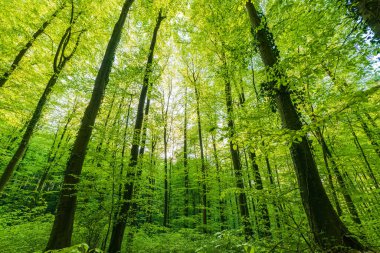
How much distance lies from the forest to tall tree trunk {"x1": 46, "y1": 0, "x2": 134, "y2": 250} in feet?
0.09

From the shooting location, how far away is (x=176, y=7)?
972cm

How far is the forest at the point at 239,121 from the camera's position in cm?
277

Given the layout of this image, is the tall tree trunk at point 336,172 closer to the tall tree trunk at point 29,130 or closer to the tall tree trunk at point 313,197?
the tall tree trunk at point 313,197

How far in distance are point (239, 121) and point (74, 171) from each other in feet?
14.8

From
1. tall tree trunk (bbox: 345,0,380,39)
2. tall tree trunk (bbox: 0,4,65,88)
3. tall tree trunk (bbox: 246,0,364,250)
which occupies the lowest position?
tall tree trunk (bbox: 246,0,364,250)

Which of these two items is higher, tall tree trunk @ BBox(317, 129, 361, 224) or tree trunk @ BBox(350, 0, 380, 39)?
tree trunk @ BBox(350, 0, 380, 39)

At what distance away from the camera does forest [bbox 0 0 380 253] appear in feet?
9.09

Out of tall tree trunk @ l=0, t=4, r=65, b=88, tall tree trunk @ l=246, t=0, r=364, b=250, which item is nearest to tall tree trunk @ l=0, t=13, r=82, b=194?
tall tree trunk @ l=0, t=4, r=65, b=88

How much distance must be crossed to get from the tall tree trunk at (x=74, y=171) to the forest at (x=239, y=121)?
3 centimetres

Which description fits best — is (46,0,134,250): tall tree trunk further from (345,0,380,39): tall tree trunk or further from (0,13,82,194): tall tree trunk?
(345,0,380,39): tall tree trunk

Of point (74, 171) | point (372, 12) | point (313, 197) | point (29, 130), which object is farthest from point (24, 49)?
point (313, 197)

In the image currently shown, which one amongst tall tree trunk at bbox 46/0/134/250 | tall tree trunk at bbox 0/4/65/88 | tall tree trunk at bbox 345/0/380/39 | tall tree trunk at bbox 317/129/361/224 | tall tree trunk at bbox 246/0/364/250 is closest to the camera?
tall tree trunk at bbox 345/0/380/39

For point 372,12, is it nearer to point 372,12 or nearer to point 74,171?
point 372,12

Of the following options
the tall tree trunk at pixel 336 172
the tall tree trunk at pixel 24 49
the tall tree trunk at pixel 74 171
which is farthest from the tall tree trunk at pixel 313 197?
the tall tree trunk at pixel 24 49
